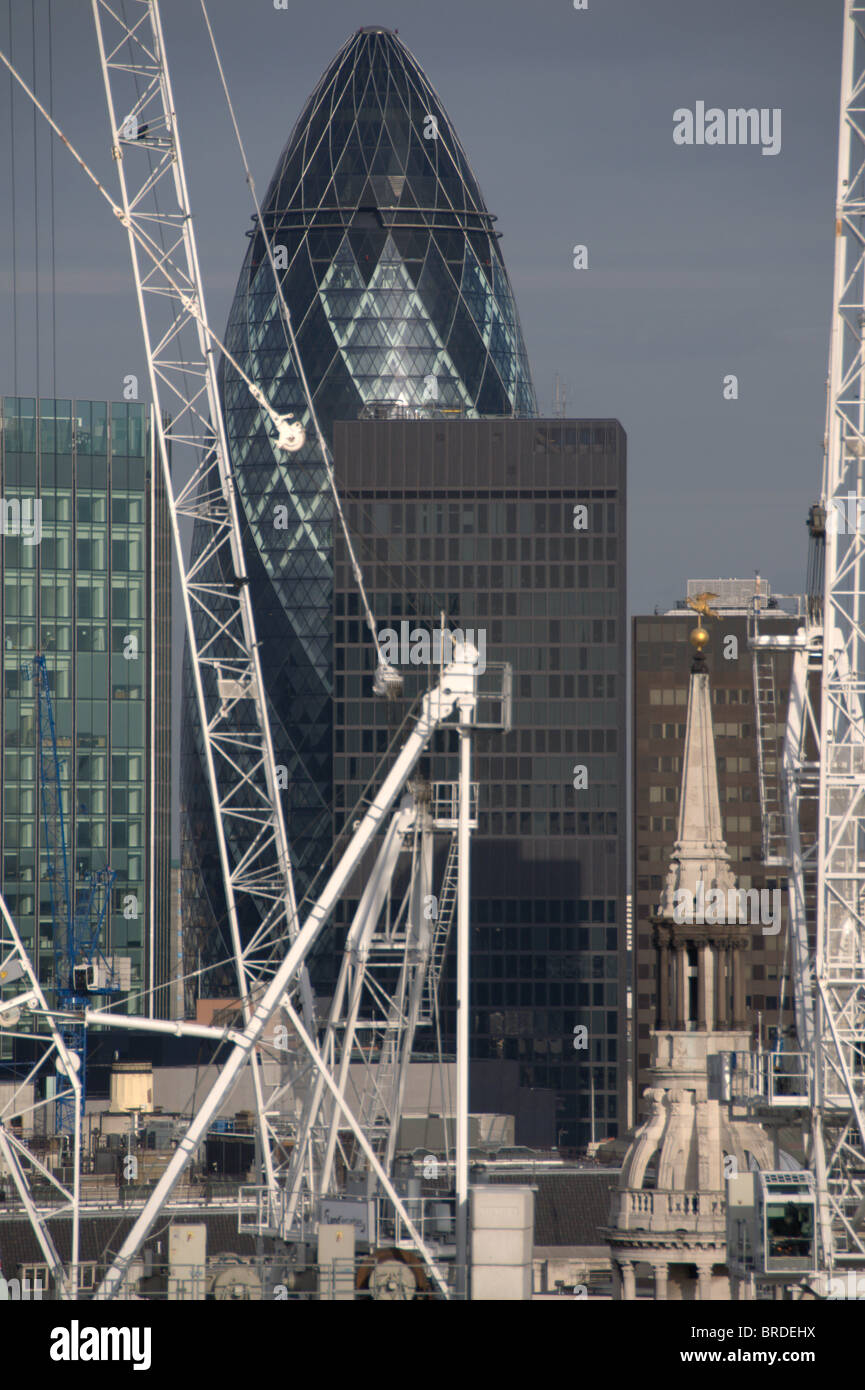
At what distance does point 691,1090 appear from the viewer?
357 feet

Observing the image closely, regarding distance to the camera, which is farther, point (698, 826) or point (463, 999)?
point (698, 826)

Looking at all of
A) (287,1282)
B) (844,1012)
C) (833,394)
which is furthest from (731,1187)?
(833,394)

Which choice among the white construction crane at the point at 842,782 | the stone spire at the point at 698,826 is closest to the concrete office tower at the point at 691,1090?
the stone spire at the point at 698,826

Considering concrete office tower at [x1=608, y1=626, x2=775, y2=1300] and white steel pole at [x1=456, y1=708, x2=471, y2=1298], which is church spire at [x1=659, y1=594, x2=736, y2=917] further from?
white steel pole at [x1=456, y1=708, x2=471, y2=1298]

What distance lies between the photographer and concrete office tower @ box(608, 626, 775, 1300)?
105 meters

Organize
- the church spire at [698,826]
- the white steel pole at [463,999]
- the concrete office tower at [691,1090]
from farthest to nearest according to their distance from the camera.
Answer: the church spire at [698,826]
the concrete office tower at [691,1090]
the white steel pole at [463,999]

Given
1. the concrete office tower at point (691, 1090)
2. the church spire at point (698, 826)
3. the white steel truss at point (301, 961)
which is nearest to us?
the white steel truss at point (301, 961)

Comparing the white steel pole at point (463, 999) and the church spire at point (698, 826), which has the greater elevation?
the church spire at point (698, 826)

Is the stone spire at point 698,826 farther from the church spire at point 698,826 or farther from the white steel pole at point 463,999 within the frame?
the white steel pole at point 463,999

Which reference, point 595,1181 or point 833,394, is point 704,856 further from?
point 595,1181

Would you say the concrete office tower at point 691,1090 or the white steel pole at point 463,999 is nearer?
the white steel pole at point 463,999

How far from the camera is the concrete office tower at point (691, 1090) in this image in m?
105

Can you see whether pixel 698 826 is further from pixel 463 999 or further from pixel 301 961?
pixel 301 961

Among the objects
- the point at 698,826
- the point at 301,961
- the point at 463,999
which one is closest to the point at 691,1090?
the point at 698,826
